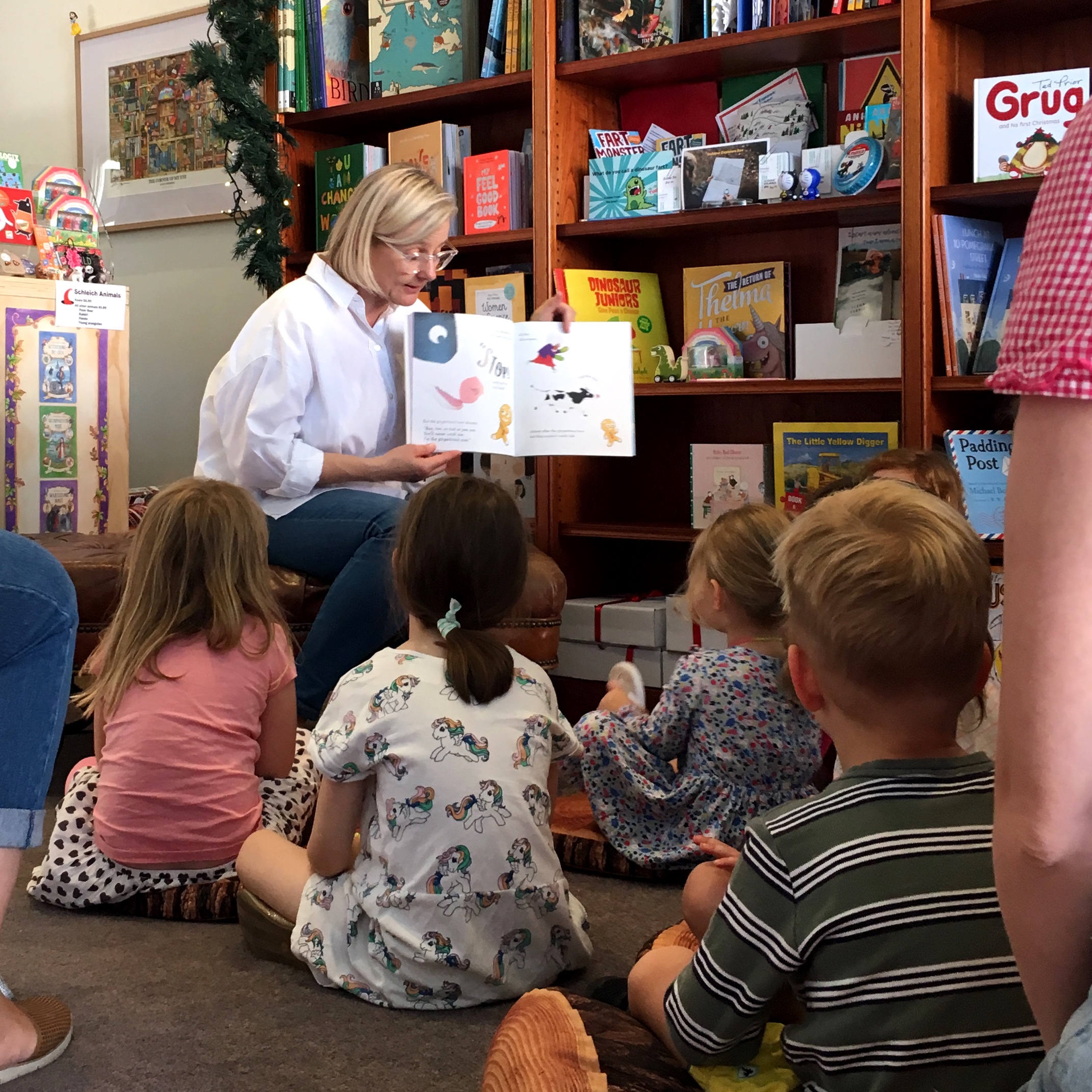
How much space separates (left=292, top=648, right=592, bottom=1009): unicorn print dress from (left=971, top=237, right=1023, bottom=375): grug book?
56.8 inches

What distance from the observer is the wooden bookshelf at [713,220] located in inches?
105

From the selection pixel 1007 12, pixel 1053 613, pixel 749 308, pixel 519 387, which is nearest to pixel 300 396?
pixel 519 387

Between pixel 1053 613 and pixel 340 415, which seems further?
pixel 340 415

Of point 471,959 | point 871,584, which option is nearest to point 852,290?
point 471,959

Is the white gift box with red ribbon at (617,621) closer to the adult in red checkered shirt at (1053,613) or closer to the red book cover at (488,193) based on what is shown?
the red book cover at (488,193)

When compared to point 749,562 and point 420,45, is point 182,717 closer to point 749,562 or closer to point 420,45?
point 749,562

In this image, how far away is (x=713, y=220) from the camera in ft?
9.84

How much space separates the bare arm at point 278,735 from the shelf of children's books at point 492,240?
1.52 meters

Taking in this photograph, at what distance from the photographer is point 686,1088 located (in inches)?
43.2

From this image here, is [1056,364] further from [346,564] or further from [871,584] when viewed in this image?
[346,564]

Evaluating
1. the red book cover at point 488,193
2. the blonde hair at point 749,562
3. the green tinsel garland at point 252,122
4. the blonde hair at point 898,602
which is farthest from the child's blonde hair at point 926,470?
the green tinsel garland at point 252,122

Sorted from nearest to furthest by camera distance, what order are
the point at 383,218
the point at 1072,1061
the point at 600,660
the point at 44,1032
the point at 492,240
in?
the point at 1072,1061 → the point at 44,1032 → the point at 383,218 → the point at 600,660 → the point at 492,240

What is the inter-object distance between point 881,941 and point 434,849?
0.82m

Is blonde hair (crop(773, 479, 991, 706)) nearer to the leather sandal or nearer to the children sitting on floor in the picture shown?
the children sitting on floor
